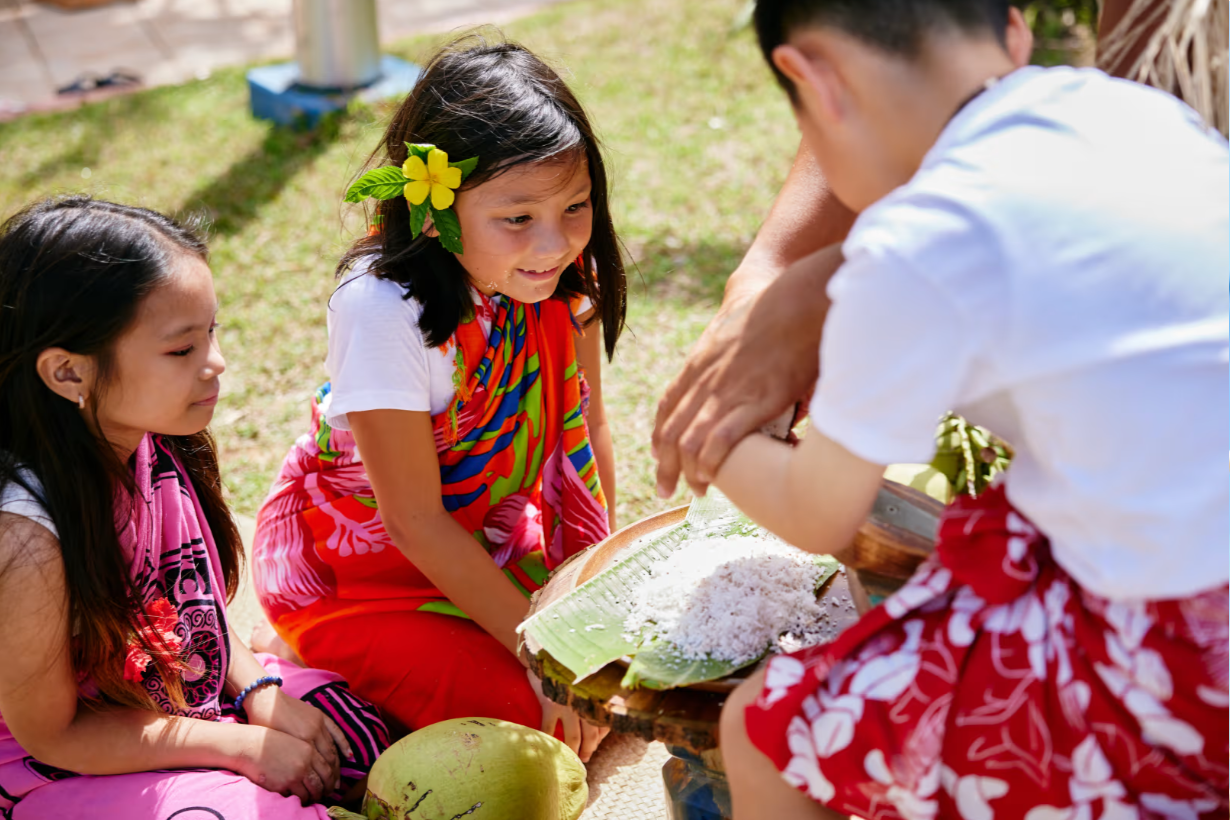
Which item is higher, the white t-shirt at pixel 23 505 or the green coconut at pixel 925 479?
the white t-shirt at pixel 23 505

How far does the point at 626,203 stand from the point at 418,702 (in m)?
2.81

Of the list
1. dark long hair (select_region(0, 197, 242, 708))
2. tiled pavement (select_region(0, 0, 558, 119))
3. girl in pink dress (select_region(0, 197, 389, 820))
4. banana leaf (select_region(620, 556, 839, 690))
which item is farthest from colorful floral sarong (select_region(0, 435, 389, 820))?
tiled pavement (select_region(0, 0, 558, 119))

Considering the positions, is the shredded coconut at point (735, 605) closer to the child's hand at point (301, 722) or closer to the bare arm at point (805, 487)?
the bare arm at point (805, 487)

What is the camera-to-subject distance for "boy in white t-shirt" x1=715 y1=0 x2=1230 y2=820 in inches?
45.8

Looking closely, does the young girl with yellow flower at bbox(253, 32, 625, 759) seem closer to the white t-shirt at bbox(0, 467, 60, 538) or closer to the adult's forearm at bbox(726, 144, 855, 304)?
the adult's forearm at bbox(726, 144, 855, 304)

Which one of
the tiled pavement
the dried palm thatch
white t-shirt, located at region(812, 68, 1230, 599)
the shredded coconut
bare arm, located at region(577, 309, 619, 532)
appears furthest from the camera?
the tiled pavement

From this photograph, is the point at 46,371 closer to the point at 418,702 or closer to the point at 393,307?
the point at 393,307

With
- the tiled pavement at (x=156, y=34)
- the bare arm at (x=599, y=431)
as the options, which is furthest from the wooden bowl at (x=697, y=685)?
the tiled pavement at (x=156, y=34)

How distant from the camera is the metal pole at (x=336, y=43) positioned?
528cm

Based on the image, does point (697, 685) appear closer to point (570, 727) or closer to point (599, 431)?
point (570, 727)

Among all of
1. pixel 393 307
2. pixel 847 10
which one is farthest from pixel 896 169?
pixel 393 307

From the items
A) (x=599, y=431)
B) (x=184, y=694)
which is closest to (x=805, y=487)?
(x=184, y=694)

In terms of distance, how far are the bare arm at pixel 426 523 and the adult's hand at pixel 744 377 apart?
735mm

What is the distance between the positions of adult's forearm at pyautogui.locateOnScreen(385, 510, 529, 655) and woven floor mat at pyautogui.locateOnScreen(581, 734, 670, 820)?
30 centimetres
